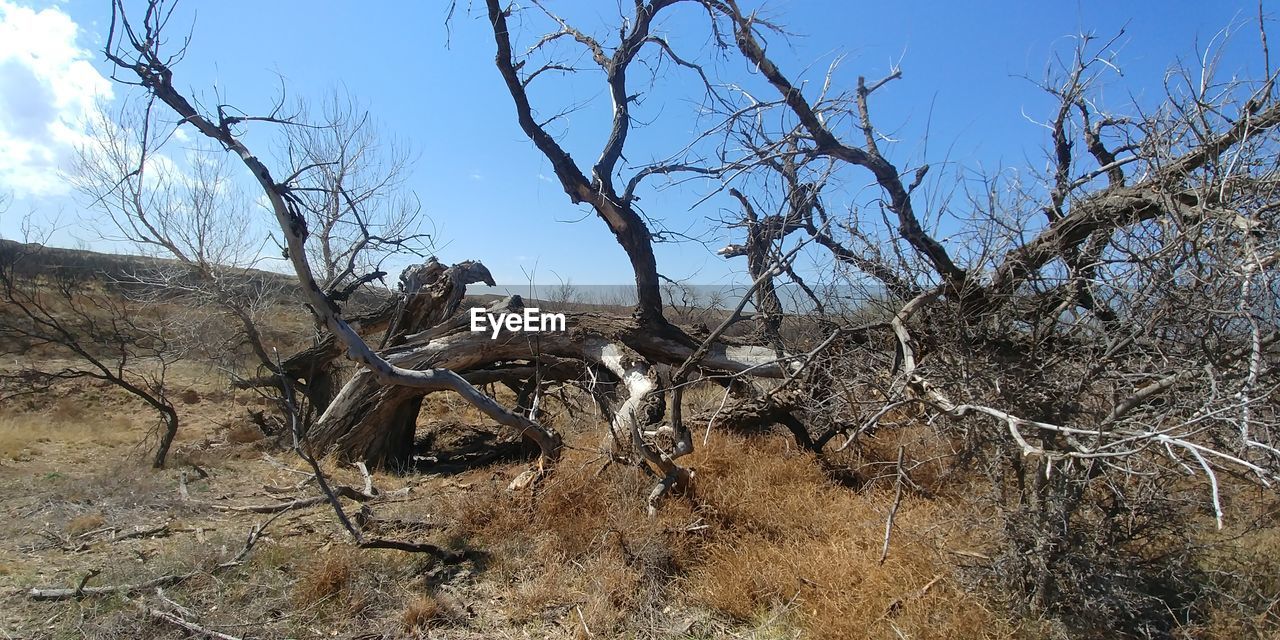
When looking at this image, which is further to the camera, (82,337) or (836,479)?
(82,337)

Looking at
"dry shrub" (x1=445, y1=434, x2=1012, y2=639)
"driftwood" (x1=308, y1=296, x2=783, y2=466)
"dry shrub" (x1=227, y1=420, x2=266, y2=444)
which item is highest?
"driftwood" (x1=308, y1=296, x2=783, y2=466)

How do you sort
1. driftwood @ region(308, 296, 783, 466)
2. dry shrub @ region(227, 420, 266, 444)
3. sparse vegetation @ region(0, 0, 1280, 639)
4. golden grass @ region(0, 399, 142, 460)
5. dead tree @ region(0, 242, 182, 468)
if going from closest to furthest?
sparse vegetation @ region(0, 0, 1280, 639) → driftwood @ region(308, 296, 783, 466) → golden grass @ region(0, 399, 142, 460) → dead tree @ region(0, 242, 182, 468) → dry shrub @ region(227, 420, 266, 444)

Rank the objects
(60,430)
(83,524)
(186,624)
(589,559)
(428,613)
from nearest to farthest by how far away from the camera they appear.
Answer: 1. (186,624)
2. (428,613)
3. (589,559)
4. (83,524)
5. (60,430)

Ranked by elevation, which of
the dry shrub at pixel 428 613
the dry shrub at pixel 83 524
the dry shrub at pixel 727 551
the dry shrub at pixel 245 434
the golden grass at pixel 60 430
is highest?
the dry shrub at pixel 727 551

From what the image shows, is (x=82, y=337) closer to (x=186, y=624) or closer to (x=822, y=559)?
(x=186, y=624)

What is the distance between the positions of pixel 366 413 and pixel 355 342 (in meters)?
2.48

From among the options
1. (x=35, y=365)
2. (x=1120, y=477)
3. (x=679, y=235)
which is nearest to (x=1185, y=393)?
(x=1120, y=477)

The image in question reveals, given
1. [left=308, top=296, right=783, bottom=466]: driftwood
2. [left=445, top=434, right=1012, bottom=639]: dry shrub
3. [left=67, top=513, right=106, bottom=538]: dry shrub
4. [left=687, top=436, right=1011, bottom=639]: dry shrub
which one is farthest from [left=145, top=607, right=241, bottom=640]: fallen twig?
[left=308, top=296, right=783, bottom=466]: driftwood

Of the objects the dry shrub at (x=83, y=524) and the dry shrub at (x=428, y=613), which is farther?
the dry shrub at (x=83, y=524)

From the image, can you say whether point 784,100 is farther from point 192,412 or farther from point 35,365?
point 35,365

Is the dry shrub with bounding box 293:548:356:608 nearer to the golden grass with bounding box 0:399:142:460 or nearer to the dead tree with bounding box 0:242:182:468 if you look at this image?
the dead tree with bounding box 0:242:182:468

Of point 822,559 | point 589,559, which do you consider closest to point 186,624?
point 589,559

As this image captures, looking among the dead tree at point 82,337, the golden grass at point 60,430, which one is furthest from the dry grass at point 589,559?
the dead tree at point 82,337

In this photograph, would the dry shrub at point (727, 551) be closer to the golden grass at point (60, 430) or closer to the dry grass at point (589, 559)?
the dry grass at point (589, 559)
